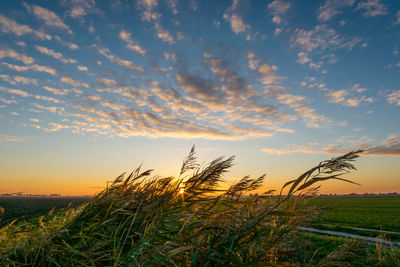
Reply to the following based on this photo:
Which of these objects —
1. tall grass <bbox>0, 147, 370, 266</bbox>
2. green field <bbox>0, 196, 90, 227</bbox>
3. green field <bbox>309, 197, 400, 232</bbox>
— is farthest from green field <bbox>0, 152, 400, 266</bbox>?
green field <bbox>0, 196, 90, 227</bbox>

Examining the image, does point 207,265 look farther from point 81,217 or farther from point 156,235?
point 81,217

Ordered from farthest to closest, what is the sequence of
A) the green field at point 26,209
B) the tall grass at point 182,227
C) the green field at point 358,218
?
1. the green field at point 26,209
2. the green field at point 358,218
3. the tall grass at point 182,227

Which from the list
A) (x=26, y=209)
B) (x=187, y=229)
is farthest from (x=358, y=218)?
(x=26, y=209)

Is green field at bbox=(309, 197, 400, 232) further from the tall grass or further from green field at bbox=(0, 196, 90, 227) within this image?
green field at bbox=(0, 196, 90, 227)

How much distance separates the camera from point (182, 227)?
1.75 meters

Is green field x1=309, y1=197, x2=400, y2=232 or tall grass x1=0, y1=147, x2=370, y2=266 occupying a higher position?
tall grass x1=0, y1=147, x2=370, y2=266

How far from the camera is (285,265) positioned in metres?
1.80

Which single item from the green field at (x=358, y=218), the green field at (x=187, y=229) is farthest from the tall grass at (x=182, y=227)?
the green field at (x=358, y=218)

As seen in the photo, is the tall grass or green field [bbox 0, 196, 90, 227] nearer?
the tall grass

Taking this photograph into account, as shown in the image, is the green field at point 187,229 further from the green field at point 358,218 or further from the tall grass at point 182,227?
the green field at point 358,218

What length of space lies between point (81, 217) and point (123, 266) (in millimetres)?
765

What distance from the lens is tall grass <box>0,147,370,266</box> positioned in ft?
5.57

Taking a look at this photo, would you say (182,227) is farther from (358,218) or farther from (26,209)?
(26,209)

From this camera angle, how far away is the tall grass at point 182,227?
1.70 m
